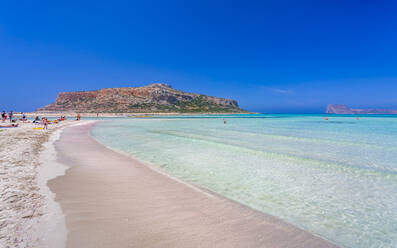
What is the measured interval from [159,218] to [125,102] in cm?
13148

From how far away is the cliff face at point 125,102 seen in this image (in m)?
122

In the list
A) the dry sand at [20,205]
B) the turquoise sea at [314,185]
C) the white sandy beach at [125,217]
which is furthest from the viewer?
the turquoise sea at [314,185]

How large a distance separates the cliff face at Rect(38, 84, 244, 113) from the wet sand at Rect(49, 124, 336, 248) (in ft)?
379

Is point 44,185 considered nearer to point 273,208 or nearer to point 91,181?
point 91,181

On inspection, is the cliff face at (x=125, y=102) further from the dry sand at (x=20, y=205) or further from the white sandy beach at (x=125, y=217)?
the white sandy beach at (x=125, y=217)

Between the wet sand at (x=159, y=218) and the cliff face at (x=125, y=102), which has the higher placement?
the cliff face at (x=125, y=102)

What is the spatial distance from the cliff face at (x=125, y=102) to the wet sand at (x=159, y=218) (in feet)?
379

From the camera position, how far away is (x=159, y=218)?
3.99m

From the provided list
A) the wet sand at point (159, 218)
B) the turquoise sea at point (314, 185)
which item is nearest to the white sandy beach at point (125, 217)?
the wet sand at point (159, 218)

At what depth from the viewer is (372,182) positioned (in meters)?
7.00

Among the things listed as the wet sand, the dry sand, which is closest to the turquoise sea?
the wet sand

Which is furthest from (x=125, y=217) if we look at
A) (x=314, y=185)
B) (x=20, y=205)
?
(x=314, y=185)

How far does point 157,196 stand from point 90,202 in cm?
154

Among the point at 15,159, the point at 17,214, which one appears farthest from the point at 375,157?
the point at 15,159
